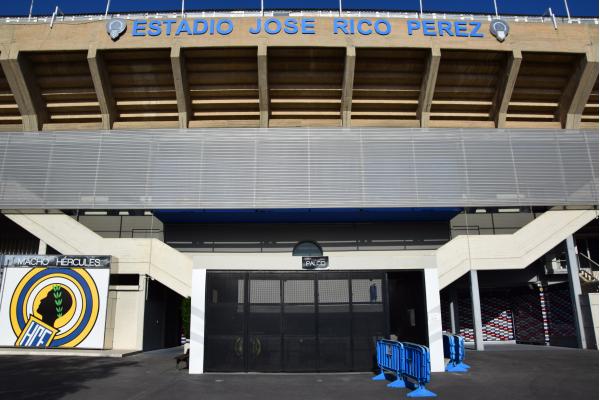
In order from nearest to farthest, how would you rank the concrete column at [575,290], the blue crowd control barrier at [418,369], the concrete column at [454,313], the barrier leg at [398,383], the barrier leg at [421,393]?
the barrier leg at [421,393] → the blue crowd control barrier at [418,369] → the barrier leg at [398,383] → the concrete column at [575,290] → the concrete column at [454,313]

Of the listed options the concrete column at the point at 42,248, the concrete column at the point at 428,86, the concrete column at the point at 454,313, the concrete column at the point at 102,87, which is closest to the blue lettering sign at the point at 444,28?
the concrete column at the point at 428,86

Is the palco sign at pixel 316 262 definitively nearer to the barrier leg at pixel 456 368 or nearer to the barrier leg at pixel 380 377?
the barrier leg at pixel 380 377

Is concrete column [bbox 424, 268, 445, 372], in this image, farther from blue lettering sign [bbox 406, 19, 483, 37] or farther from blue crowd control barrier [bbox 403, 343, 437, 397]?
blue lettering sign [bbox 406, 19, 483, 37]

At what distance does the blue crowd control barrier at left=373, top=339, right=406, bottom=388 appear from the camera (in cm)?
1111

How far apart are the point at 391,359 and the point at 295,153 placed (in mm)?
14585

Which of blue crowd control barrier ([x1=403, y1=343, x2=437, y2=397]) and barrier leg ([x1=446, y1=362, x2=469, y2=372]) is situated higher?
blue crowd control barrier ([x1=403, y1=343, x2=437, y2=397])

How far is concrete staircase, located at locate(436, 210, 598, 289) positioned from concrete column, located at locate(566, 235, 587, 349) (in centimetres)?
107

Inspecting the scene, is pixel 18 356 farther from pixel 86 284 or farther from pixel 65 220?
pixel 65 220

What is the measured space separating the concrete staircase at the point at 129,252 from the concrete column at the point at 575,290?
20.5m

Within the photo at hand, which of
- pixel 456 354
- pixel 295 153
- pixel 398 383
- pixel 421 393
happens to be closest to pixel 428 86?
pixel 295 153

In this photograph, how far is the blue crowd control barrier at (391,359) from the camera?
11.1 meters

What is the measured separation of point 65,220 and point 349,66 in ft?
58.8

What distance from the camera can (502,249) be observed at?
72.5 ft

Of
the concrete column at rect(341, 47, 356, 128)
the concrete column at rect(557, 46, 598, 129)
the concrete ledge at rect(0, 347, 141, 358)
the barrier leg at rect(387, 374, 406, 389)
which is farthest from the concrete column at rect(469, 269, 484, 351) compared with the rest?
the concrete ledge at rect(0, 347, 141, 358)
